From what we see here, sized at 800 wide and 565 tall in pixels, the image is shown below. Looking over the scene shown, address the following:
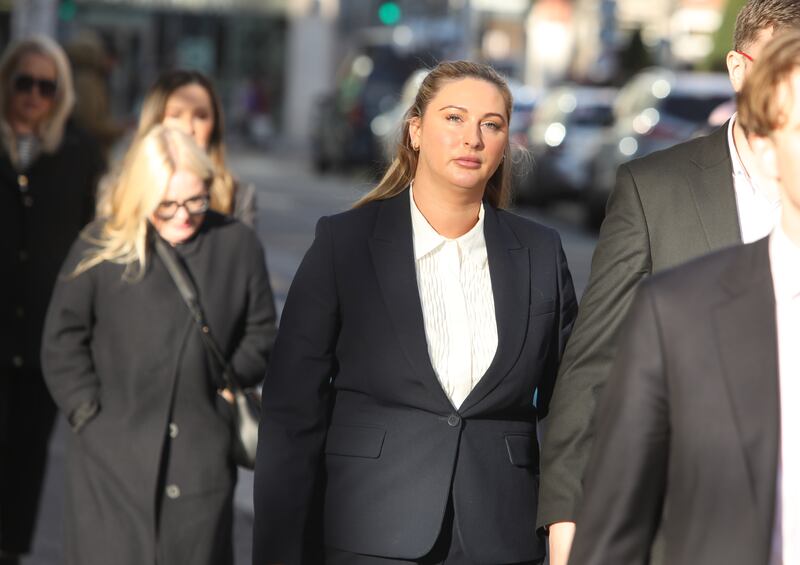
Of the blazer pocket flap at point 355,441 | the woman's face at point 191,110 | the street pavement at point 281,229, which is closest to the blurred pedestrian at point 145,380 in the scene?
the street pavement at point 281,229

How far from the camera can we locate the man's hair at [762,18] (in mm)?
3832

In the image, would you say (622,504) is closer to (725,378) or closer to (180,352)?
(725,378)

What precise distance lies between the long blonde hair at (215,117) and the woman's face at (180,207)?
3.21ft

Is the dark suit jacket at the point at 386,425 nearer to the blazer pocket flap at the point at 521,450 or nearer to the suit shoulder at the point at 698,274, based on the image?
the blazer pocket flap at the point at 521,450

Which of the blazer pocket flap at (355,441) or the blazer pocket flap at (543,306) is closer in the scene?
the blazer pocket flap at (355,441)

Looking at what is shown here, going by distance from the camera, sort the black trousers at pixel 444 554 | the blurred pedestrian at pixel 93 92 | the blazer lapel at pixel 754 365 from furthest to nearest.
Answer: the blurred pedestrian at pixel 93 92
the black trousers at pixel 444 554
the blazer lapel at pixel 754 365

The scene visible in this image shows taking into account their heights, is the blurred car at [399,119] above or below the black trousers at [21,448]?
above

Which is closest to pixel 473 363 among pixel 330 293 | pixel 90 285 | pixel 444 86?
pixel 330 293

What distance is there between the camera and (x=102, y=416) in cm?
534

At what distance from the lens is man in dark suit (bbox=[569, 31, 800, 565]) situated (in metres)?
2.59

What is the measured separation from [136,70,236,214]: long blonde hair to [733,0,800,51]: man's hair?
2.91m

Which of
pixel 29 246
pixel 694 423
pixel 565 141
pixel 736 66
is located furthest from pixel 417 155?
pixel 565 141

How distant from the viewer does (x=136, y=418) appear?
17.4 feet

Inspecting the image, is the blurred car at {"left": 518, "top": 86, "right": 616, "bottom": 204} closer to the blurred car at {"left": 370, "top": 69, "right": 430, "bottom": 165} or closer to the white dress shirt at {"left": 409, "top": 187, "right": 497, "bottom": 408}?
the blurred car at {"left": 370, "top": 69, "right": 430, "bottom": 165}
